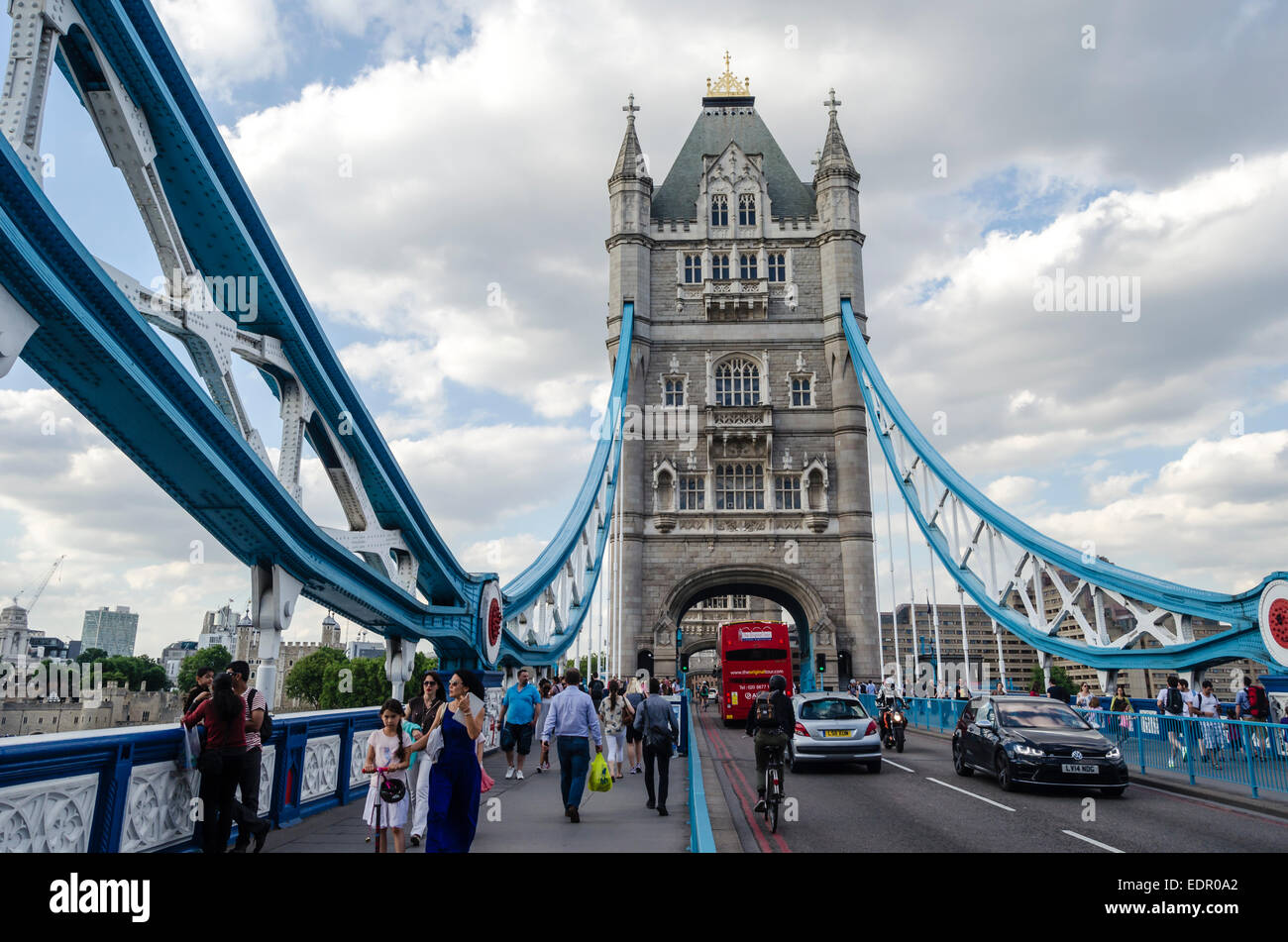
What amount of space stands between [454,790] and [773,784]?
4.62 metres

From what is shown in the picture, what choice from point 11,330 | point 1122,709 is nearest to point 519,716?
point 11,330

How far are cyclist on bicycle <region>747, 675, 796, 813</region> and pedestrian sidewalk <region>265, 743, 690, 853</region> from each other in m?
1.03

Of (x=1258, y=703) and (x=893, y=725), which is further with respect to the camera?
(x=893, y=725)

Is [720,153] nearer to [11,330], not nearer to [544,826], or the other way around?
[544,826]

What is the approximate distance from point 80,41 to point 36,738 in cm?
626

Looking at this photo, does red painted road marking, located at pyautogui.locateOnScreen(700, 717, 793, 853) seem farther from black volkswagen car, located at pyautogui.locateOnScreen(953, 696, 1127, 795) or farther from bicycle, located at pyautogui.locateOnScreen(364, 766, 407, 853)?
black volkswagen car, located at pyautogui.locateOnScreen(953, 696, 1127, 795)

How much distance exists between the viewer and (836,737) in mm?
14078

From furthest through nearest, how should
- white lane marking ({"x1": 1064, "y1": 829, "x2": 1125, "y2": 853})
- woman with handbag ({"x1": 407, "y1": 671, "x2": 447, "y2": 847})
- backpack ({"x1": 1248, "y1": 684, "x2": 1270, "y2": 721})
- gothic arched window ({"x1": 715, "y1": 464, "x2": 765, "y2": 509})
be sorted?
gothic arched window ({"x1": 715, "y1": 464, "x2": 765, "y2": 509}) → backpack ({"x1": 1248, "y1": 684, "x2": 1270, "y2": 721}) → white lane marking ({"x1": 1064, "y1": 829, "x2": 1125, "y2": 853}) → woman with handbag ({"x1": 407, "y1": 671, "x2": 447, "y2": 847})

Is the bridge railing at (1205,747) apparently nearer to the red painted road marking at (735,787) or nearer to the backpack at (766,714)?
the red painted road marking at (735,787)

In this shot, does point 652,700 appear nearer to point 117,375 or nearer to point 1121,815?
point 1121,815

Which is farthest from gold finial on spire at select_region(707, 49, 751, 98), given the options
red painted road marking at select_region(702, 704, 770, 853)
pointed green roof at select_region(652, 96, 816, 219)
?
red painted road marking at select_region(702, 704, 770, 853)

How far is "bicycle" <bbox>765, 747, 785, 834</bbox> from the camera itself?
8984mm

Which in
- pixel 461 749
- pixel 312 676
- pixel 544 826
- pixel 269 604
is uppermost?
pixel 269 604
